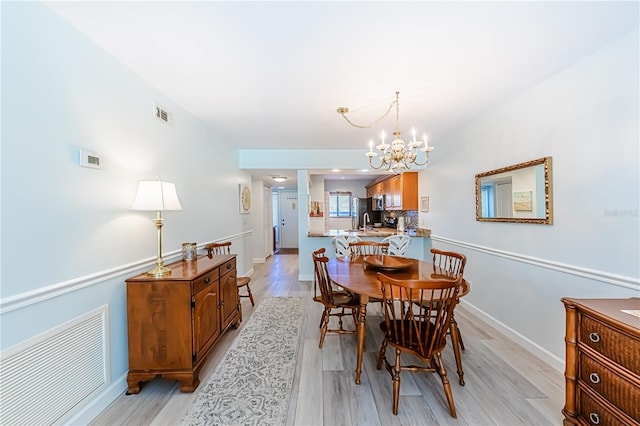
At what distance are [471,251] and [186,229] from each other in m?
3.55

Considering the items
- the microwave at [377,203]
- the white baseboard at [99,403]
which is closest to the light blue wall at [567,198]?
the microwave at [377,203]

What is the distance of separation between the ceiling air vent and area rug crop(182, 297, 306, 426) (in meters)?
2.35

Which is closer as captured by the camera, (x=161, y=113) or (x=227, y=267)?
(x=161, y=113)

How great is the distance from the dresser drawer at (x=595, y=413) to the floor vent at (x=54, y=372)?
2.89 m

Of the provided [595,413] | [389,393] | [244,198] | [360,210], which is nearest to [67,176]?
[389,393]

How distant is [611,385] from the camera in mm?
1241

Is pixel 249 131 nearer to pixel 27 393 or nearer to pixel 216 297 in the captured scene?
pixel 216 297

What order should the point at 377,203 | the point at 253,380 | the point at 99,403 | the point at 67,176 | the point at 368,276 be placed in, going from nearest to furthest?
the point at 67,176, the point at 99,403, the point at 253,380, the point at 368,276, the point at 377,203

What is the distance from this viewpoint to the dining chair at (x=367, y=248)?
3.52m

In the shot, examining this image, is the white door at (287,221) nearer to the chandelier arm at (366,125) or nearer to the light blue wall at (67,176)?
the chandelier arm at (366,125)

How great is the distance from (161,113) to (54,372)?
211 cm

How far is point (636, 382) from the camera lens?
113 cm

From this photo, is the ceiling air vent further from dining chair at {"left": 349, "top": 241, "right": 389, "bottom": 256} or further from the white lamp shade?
dining chair at {"left": 349, "top": 241, "right": 389, "bottom": 256}

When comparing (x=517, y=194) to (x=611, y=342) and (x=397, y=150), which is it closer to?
(x=397, y=150)
